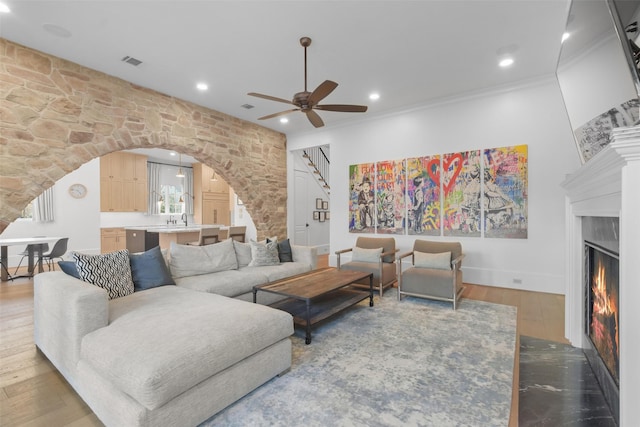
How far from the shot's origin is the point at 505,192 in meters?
4.59

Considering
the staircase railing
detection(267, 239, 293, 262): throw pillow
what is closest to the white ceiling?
detection(267, 239, 293, 262): throw pillow

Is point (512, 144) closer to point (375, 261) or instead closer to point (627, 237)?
point (375, 261)

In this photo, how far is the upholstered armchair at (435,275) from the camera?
3.78 meters

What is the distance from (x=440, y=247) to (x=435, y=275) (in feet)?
2.23

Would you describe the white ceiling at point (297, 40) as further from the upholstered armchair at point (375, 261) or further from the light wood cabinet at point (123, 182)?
the light wood cabinet at point (123, 182)

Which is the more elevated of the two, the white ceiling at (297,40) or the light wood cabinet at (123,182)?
the white ceiling at (297,40)

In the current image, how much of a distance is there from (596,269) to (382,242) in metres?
2.85

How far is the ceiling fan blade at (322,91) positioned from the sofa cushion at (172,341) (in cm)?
212

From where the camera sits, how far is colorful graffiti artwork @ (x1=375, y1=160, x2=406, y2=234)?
5.54 metres

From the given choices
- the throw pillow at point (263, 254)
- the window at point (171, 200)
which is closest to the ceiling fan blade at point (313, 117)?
the throw pillow at point (263, 254)

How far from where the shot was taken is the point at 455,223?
16.4 ft

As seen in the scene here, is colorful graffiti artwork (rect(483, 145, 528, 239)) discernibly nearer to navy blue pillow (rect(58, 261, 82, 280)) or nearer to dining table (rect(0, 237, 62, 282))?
navy blue pillow (rect(58, 261, 82, 280))

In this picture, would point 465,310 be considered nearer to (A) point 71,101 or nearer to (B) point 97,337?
(B) point 97,337

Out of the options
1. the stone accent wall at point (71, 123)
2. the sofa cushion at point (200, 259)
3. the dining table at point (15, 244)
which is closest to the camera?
the stone accent wall at point (71, 123)
